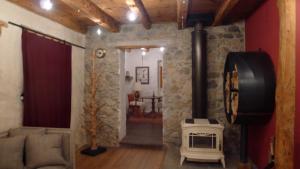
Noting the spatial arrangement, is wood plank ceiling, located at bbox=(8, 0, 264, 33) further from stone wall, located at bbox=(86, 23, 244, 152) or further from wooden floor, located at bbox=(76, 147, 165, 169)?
wooden floor, located at bbox=(76, 147, 165, 169)

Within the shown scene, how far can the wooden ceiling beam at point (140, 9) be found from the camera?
2892mm

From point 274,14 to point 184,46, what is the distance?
1.78m

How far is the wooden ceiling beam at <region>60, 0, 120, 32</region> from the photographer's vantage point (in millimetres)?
2918

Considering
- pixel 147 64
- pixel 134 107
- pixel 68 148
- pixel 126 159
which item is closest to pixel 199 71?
pixel 126 159

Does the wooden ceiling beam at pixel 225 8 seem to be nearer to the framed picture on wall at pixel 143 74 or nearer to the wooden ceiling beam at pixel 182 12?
the wooden ceiling beam at pixel 182 12

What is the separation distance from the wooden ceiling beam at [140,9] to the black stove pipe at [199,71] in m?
0.93

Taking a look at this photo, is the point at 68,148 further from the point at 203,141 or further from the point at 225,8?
the point at 225,8

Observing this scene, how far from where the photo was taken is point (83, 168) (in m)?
3.25

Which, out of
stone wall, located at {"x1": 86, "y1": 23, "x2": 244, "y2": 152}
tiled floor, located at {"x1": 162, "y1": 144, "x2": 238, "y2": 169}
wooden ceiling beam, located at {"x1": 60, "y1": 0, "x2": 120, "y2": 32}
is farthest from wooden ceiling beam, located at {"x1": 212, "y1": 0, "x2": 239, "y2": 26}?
tiled floor, located at {"x1": 162, "y1": 144, "x2": 238, "y2": 169}

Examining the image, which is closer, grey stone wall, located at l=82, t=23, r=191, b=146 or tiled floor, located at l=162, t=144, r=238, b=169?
tiled floor, located at l=162, t=144, r=238, b=169

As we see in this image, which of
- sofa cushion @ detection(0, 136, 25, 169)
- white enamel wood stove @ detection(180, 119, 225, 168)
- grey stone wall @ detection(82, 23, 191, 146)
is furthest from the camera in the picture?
grey stone wall @ detection(82, 23, 191, 146)

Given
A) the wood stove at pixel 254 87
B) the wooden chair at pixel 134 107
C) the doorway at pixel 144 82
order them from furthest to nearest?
the doorway at pixel 144 82
the wooden chair at pixel 134 107
the wood stove at pixel 254 87

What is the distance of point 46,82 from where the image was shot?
10.7ft

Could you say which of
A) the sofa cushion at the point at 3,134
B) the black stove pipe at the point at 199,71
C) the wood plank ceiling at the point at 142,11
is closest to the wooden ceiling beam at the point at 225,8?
the wood plank ceiling at the point at 142,11
